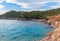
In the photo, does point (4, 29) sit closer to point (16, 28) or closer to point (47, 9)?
point (16, 28)

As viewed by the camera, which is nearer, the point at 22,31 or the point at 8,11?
the point at 8,11

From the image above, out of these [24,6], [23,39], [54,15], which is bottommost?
[23,39]

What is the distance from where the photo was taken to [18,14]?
584 centimetres

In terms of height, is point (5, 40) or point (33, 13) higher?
point (33, 13)

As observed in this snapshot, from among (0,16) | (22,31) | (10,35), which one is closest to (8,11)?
(0,16)

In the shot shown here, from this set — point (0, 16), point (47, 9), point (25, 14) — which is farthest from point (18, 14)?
point (47, 9)

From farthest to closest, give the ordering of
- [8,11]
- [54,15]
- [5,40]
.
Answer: [54,15]
[8,11]
[5,40]

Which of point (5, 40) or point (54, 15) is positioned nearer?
point (5, 40)

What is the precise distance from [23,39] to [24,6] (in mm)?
1185

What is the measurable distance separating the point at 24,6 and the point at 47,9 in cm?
→ 85

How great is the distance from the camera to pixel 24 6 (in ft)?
19.0

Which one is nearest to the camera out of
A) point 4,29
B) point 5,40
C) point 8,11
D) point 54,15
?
point 5,40

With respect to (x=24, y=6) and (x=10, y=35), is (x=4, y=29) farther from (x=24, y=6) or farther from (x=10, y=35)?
(x=24, y=6)

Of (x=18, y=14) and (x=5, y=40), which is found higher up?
(x=18, y=14)
